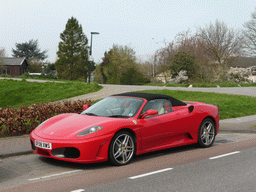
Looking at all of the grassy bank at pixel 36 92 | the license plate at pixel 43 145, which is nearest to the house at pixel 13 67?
the grassy bank at pixel 36 92

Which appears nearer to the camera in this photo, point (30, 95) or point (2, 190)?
point (2, 190)

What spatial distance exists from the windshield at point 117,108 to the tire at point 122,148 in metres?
0.51

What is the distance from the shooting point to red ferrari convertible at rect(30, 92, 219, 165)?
558cm

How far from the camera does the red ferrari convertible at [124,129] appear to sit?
18.3ft

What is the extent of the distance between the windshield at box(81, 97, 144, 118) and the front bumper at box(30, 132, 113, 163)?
88 cm

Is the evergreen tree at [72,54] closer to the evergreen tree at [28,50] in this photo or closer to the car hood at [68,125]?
the evergreen tree at [28,50]

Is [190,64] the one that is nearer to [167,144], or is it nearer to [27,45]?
[167,144]

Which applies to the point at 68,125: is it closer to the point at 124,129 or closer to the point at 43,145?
the point at 43,145

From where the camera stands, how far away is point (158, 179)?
512 centimetres

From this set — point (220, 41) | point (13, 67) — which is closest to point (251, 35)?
point (220, 41)

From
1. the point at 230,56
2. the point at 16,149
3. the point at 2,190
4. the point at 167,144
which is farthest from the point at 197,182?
the point at 230,56

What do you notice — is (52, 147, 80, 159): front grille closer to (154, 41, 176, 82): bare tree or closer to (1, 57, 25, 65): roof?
(154, 41, 176, 82): bare tree

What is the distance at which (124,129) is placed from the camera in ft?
19.7

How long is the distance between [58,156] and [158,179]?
1786 millimetres
